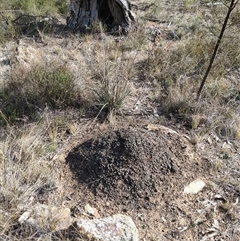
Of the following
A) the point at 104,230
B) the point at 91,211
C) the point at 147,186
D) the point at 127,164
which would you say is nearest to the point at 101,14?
the point at 127,164

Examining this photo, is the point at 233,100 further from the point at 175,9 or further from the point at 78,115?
the point at 175,9

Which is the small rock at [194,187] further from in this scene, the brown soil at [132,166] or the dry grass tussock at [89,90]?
the dry grass tussock at [89,90]

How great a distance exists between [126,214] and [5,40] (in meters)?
3.64

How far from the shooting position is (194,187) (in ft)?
10.0

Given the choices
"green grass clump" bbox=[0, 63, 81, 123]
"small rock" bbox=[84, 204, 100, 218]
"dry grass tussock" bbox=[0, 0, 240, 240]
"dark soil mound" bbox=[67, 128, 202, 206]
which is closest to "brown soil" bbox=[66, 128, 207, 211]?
"dark soil mound" bbox=[67, 128, 202, 206]

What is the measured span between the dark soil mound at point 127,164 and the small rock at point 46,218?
40cm

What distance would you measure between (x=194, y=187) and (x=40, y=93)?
1.96m

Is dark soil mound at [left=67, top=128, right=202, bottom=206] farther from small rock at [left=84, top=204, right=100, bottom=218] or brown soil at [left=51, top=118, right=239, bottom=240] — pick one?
small rock at [left=84, top=204, right=100, bottom=218]

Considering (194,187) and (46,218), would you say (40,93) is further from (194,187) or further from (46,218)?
(194,187)

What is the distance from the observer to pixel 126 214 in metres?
2.78

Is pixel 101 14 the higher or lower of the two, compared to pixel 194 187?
higher

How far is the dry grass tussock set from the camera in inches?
114

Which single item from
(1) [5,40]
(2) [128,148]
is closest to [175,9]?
(1) [5,40]

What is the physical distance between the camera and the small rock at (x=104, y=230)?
2.32 metres
